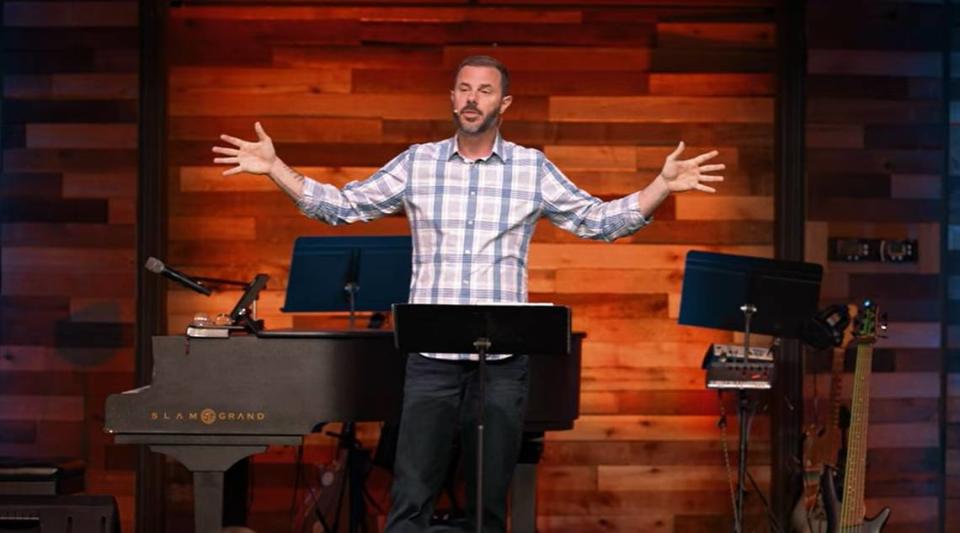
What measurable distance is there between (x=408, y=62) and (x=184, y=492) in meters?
2.28

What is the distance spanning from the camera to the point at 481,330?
14.6 feet

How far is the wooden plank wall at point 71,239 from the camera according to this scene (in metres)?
7.08

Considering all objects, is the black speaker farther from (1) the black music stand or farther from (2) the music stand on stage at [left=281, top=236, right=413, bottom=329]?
(1) the black music stand

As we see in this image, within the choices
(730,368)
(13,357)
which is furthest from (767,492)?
(13,357)

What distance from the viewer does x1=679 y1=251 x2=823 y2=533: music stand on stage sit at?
610 centimetres

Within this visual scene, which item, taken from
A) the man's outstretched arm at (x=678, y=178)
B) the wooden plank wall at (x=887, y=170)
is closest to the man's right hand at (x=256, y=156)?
the man's outstretched arm at (x=678, y=178)

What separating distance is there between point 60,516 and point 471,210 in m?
2.03

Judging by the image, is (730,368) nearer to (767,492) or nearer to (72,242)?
(767,492)

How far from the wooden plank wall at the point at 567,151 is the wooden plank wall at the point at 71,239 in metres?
0.27

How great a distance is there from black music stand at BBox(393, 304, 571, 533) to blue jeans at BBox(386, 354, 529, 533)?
0.18 meters

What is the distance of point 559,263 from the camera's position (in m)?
7.19

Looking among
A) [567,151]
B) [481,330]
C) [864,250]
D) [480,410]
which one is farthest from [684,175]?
[864,250]

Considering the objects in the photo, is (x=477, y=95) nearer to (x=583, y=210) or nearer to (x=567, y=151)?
(x=583, y=210)

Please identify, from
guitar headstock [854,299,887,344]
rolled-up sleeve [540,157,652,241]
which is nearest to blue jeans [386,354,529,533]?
rolled-up sleeve [540,157,652,241]
